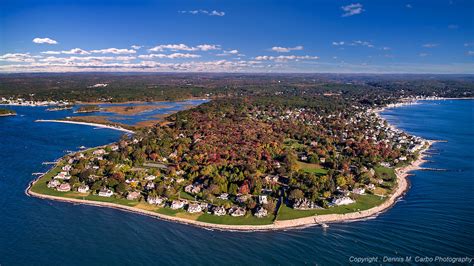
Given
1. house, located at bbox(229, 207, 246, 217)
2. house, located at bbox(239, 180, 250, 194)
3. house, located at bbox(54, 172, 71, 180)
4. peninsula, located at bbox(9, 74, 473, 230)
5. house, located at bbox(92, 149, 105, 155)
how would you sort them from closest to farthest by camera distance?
1. house, located at bbox(229, 207, 246, 217)
2. peninsula, located at bbox(9, 74, 473, 230)
3. house, located at bbox(239, 180, 250, 194)
4. house, located at bbox(54, 172, 71, 180)
5. house, located at bbox(92, 149, 105, 155)

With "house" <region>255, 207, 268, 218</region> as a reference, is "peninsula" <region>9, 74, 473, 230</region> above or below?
above

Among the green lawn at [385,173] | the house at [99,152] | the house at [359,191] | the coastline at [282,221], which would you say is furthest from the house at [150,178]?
the green lawn at [385,173]

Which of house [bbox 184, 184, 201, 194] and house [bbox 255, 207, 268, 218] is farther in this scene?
house [bbox 184, 184, 201, 194]

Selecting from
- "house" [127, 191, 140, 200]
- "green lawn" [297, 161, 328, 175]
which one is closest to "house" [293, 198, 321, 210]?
"green lawn" [297, 161, 328, 175]

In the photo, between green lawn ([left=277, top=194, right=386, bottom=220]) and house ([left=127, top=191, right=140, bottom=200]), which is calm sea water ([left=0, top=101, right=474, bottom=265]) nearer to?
green lawn ([left=277, top=194, right=386, bottom=220])

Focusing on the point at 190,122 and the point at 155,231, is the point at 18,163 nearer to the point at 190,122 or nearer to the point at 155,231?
the point at 155,231


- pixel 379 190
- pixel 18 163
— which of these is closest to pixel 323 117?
pixel 379 190

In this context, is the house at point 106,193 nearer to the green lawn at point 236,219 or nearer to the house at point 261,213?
the green lawn at point 236,219

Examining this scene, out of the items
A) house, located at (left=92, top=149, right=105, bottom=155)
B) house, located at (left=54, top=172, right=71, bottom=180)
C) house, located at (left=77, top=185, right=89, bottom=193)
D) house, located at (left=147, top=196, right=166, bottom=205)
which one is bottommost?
house, located at (left=147, top=196, right=166, bottom=205)
